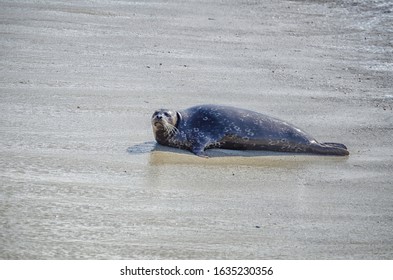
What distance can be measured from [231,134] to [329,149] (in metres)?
0.72

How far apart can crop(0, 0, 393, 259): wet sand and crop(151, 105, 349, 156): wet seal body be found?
12 cm

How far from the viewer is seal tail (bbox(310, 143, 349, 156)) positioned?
7203 millimetres

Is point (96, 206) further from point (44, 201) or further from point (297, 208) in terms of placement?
point (297, 208)

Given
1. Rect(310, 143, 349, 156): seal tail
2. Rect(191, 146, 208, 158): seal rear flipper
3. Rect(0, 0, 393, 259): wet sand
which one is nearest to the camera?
Rect(0, 0, 393, 259): wet sand

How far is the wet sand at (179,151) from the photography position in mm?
5480

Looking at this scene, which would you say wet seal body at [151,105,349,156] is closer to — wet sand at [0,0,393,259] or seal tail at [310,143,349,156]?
seal tail at [310,143,349,156]

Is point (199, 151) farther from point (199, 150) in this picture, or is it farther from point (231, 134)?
point (231, 134)

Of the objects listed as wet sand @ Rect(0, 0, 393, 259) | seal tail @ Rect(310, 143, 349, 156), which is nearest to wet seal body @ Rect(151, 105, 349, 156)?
seal tail @ Rect(310, 143, 349, 156)

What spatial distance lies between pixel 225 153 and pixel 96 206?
1.62 metres

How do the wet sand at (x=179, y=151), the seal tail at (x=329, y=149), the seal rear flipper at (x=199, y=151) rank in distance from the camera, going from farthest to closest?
the seal tail at (x=329, y=149), the seal rear flipper at (x=199, y=151), the wet sand at (x=179, y=151)

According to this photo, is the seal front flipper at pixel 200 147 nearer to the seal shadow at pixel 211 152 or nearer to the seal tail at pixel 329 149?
the seal shadow at pixel 211 152

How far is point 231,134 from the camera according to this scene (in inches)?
287

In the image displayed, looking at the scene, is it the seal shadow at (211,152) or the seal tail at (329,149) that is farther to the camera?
the seal tail at (329,149)

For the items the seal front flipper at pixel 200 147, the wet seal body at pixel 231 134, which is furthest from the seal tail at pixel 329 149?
the seal front flipper at pixel 200 147
